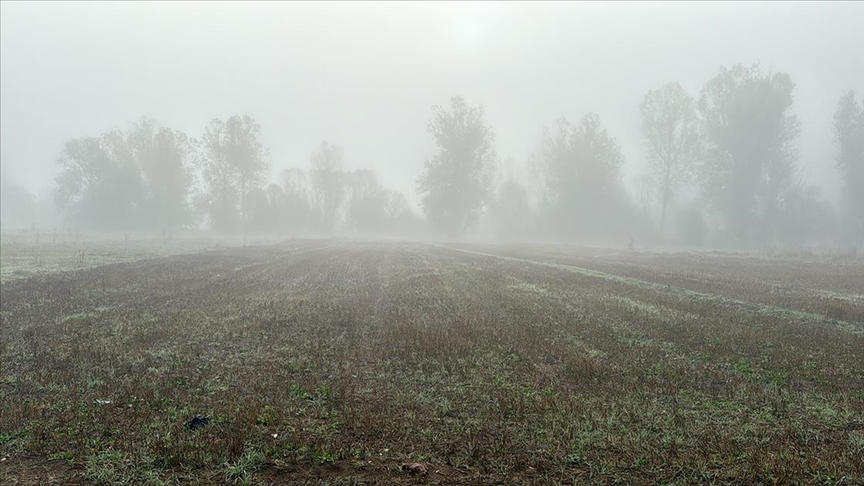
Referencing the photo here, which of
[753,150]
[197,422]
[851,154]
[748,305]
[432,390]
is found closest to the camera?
[197,422]

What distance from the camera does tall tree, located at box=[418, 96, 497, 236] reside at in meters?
77.1

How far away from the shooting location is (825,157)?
4151 inches

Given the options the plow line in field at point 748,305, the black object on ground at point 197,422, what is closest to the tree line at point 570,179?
the plow line in field at point 748,305

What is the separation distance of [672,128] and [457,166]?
1311 inches

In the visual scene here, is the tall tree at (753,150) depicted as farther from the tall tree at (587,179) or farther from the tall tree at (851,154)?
the tall tree at (587,179)

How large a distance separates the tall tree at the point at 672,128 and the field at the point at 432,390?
182 ft

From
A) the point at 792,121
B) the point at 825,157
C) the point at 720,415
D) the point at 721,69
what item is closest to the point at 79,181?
the point at 720,415

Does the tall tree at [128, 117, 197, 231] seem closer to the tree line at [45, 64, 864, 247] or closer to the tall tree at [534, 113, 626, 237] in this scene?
the tree line at [45, 64, 864, 247]

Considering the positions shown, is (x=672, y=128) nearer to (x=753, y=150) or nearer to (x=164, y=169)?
(x=753, y=150)

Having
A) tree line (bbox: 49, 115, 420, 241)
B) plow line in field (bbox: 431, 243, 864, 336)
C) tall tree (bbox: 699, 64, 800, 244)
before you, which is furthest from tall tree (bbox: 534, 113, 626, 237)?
plow line in field (bbox: 431, 243, 864, 336)

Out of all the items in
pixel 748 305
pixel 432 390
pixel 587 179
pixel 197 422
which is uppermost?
pixel 587 179

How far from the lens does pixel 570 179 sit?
76.8 metres

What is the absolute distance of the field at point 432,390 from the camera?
5.22m

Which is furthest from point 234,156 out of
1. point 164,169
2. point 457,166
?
point 457,166
